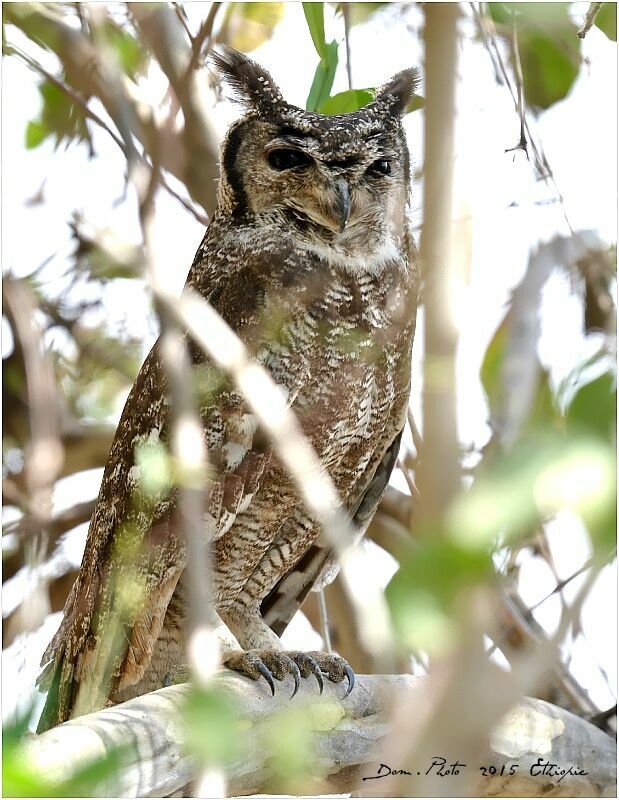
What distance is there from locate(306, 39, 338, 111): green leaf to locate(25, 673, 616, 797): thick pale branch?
109 cm

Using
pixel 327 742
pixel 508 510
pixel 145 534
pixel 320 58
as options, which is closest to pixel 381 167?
pixel 320 58

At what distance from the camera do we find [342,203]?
6.05ft

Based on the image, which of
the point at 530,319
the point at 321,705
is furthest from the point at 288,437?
the point at 321,705

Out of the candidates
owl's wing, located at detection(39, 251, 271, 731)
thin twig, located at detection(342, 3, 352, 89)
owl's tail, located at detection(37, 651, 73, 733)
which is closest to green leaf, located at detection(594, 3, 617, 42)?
thin twig, located at detection(342, 3, 352, 89)

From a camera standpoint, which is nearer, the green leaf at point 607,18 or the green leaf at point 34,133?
the green leaf at point 607,18

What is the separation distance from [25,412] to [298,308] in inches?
53.0

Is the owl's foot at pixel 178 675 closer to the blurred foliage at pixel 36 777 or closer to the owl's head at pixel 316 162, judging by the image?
the owl's head at pixel 316 162

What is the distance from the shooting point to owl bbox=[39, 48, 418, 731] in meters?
1.88

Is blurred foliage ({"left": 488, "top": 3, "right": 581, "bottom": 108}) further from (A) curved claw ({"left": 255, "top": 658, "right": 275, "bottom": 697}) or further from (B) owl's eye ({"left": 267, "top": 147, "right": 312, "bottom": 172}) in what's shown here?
(A) curved claw ({"left": 255, "top": 658, "right": 275, "bottom": 697})

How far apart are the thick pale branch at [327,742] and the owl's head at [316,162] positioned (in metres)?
0.89

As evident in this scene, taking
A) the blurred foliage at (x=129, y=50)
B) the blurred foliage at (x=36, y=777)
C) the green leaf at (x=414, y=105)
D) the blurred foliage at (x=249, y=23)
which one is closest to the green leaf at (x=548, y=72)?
the green leaf at (x=414, y=105)

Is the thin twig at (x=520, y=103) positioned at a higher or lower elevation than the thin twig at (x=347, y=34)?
lower

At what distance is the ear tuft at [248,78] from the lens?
196 cm

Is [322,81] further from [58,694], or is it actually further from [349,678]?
[58,694]
